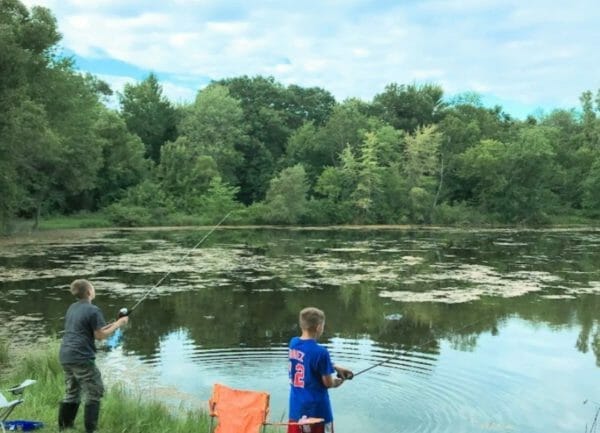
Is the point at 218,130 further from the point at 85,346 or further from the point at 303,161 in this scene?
the point at 85,346

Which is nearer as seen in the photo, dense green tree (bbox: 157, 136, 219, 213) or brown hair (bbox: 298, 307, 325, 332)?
brown hair (bbox: 298, 307, 325, 332)

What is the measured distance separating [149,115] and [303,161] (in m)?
14.0

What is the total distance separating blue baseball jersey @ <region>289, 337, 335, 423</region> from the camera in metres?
4.35

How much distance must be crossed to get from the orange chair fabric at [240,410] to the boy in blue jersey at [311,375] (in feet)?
0.75

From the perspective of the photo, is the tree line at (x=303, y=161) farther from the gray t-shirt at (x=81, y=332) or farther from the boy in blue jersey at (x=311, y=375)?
the boy in blue jersey at (x=311, y=375)

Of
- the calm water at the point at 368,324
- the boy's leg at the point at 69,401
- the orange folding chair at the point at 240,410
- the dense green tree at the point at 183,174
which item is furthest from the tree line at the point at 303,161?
the orange folding chair at the point at 240,410

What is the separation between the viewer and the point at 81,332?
5355mm

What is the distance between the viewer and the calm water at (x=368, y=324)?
823cm

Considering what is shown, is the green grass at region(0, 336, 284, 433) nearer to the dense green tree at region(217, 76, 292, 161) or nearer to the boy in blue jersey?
the boy in blue jersey

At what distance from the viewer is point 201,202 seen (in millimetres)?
44781

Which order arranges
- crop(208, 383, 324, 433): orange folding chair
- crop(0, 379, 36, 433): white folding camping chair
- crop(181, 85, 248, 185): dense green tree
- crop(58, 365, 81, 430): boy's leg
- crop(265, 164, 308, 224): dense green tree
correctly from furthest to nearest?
crop(181, 85, 248, 185): dense green tree → crop(265, 164, 308, 224): dense green tree → crop(58, 365, 81, 430): boy's leg → crop(0, 379, 36, 433): white folding camping chair → crop(208, 383, 324, 433): orange folding chair

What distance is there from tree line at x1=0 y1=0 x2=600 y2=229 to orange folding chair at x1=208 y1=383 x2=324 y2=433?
1163 inches

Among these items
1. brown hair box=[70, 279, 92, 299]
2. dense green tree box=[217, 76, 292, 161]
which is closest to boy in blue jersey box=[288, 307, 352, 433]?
brown hair box=[70, 279, 92, 299]

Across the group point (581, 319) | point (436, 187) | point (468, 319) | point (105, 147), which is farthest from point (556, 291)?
point (436, 187)
